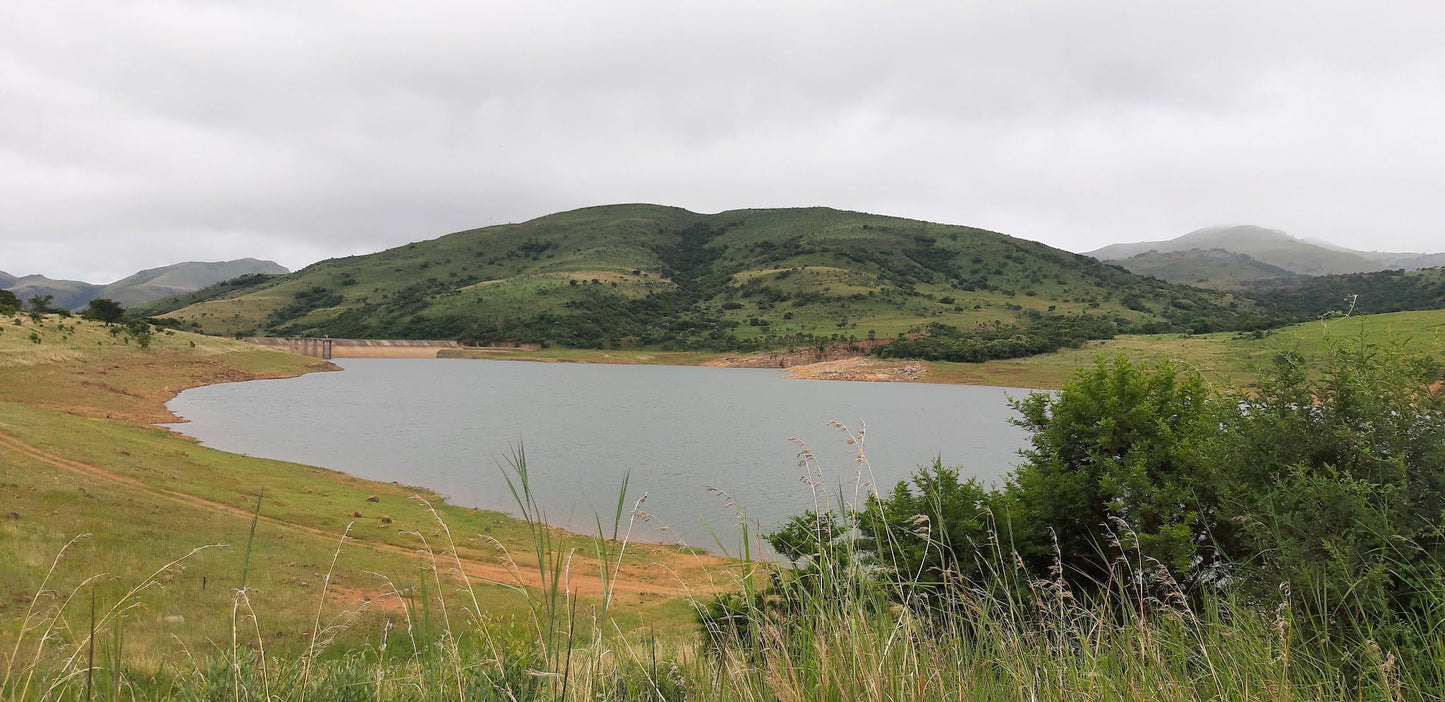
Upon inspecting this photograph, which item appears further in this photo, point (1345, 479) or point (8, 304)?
point (8, 304)

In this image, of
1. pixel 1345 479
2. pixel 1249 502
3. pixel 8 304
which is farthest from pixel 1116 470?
pixel 8 304

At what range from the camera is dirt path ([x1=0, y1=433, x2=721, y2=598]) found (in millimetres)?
17175

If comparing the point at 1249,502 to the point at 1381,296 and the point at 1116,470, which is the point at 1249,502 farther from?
the point at 1381,296

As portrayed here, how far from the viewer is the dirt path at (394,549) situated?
17175 mm

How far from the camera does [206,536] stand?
14.8m

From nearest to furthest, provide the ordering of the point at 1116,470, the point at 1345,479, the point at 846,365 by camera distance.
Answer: the point at 1345,479, the point at 1116,470, the point at 846,365

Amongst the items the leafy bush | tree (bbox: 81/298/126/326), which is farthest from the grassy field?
tree (bbox: 81/298/126/326)

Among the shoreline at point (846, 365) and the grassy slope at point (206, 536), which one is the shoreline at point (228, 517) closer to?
the grassy slope at point (206, 536)

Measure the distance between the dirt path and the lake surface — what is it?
70.7 inches

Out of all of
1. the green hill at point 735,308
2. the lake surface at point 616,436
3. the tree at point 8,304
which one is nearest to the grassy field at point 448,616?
the lake surface at point 616,436

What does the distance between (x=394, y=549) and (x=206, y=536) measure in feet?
14.8

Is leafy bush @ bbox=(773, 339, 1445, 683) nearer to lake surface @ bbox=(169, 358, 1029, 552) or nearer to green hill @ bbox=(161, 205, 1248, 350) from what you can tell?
lake surface @ bbox=(169, 358, 1029, 552)

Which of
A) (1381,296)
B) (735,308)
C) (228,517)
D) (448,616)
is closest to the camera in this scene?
(448,616)

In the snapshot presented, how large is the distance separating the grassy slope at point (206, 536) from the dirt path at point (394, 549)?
8 centimetres
